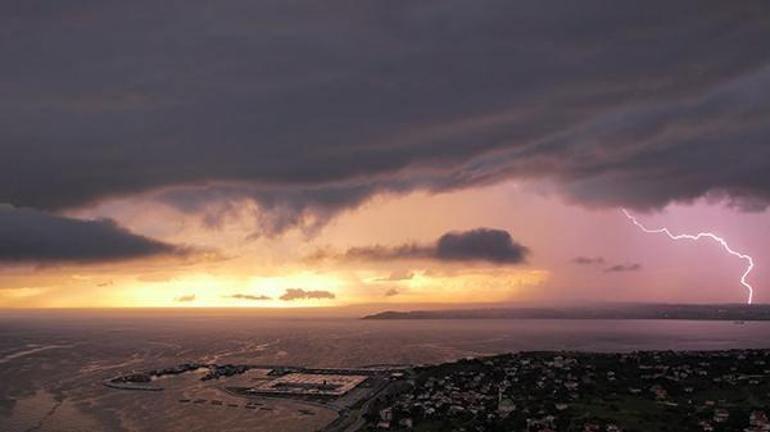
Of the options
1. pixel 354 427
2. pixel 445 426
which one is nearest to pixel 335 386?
pixel 354 427

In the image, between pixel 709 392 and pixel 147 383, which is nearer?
pixel 709 392

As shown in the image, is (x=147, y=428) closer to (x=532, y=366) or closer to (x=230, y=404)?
(x=230, y=404)

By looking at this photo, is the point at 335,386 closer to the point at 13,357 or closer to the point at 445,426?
the point at 445,426

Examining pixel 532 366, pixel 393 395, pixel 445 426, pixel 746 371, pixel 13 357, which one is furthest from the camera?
pixel 13 357

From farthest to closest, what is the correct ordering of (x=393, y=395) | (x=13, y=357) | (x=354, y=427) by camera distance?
(x=13, y=357), (x=393, y=395), (x=354, y=427)

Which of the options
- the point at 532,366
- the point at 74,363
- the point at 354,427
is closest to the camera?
the point at 354,427

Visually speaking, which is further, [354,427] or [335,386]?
[335,386]

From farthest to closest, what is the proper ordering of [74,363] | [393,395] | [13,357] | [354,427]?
[13,357] → [74,363] → [393,395] → [354,427]

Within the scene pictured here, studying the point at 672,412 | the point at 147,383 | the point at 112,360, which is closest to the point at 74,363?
the point at 112,360
